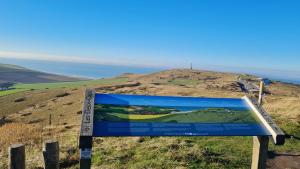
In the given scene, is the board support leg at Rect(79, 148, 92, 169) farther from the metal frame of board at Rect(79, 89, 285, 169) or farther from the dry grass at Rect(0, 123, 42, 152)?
the dry grass at Rect(0, 123, 42, 152)

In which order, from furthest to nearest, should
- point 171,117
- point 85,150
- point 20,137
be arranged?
1. point 20,137
2. point 171,117
3. point 85,150

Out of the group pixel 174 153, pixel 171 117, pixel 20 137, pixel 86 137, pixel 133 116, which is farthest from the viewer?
pixel 20 137

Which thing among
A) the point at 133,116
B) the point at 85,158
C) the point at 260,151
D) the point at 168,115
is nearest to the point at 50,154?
the point at 85,158

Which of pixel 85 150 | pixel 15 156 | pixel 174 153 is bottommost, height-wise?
pixel 174 153

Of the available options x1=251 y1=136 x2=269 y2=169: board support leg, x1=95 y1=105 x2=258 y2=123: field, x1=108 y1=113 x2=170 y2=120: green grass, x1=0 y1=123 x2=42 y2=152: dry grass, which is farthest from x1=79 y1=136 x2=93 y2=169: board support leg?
x1=0 y1=123 x2=42 y2=152: dry grass

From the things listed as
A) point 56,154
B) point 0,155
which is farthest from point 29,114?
point 56,154

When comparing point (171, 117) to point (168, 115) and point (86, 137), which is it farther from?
point (86, 137)

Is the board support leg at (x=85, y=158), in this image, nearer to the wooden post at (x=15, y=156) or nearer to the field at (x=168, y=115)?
the field at (x=168, y=115)

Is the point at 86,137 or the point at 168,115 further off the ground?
the point at 168,115
